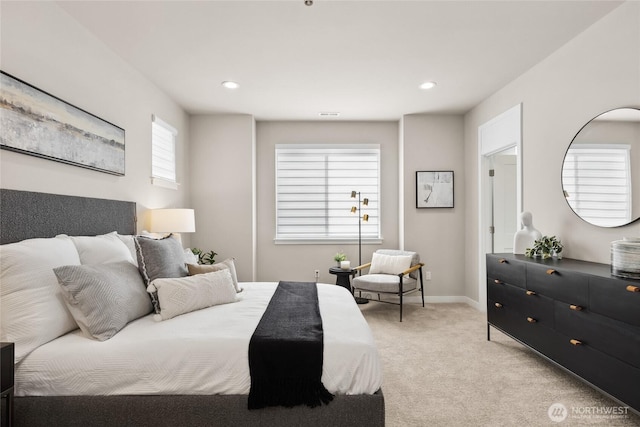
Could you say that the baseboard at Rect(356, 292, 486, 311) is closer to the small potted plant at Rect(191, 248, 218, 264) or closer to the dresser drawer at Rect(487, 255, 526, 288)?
the dresser drawer at Rect(487, 255, 526, 288)

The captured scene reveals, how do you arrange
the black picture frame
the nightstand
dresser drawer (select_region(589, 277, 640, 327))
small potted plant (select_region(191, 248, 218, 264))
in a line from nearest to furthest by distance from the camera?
the nightstand < dresser drawer (select_region(589, 277, 640, 327)) < the black picture frame < small potted plant (select_region(191, 248, 218, 264))

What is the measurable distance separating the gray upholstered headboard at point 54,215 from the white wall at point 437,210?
355cm

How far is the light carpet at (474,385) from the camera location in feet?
7.14

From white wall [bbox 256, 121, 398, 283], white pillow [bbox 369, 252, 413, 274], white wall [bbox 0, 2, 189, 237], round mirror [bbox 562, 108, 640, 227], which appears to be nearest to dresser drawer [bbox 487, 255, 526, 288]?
round mirror [bbox 562, 108, 640, 227]

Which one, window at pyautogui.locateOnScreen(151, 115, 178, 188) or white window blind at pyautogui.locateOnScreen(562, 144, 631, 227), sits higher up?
window at pyautogui.locateOnScreen(151, 115, 178, 188)

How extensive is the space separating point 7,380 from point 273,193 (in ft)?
13.2

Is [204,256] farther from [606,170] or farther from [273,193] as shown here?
[606,170]

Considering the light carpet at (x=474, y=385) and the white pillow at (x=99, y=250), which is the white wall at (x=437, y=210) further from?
the white pillow at (x=99, y=250)

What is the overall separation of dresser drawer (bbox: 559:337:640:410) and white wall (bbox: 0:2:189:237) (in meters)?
3.50

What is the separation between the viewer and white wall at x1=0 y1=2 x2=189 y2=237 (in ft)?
6.89

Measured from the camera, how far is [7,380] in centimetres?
151

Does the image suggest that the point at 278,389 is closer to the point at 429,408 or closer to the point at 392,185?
the point at 429,408

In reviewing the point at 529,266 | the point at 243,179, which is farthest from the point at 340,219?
the point at 529,266

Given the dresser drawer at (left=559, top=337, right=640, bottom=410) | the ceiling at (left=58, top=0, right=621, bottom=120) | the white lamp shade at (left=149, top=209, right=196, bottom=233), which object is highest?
the ceiling at (left=58, top=0, right=621, bottom=120)
